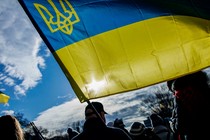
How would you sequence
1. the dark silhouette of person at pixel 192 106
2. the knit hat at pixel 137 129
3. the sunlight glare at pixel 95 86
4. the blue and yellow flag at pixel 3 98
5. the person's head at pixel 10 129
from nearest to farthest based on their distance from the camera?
the person's head at pixel 10 129 → the sunlight glare at pixel 95 86 → the dark silhouette of person at pixel 192 106 → the knit hat at pixel 137 129 → the blue and yellow flag at pixel 3 98

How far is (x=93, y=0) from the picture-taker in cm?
385

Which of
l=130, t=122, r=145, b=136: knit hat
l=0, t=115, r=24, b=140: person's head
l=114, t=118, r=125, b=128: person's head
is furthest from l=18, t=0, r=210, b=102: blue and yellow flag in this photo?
l=114, t=118, r=125, b=128: person's head

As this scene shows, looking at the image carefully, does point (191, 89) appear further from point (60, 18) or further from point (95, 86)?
point (60, 18)

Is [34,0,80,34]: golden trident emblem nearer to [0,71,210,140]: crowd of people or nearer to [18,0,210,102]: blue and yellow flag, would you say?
[18,0,210,102]: blue and yellow flag

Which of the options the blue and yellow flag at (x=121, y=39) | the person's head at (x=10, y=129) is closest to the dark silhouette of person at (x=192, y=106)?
the blue and yellow flag at (x=121, y=39)

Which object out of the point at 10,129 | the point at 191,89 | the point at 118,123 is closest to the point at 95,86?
the point at 10,129

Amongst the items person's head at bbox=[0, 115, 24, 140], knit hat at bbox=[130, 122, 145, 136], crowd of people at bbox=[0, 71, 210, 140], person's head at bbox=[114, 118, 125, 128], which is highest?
person's head at bbox=[0, 115, 24, 140]

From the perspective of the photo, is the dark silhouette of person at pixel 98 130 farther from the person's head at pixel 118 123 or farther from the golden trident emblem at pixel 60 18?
the person's head at pixel 118 123

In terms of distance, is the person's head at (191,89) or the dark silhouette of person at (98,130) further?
the dark silhouette of person at (98,130)

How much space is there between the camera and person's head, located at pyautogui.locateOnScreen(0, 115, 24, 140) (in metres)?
2.81

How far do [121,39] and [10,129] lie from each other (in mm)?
1725

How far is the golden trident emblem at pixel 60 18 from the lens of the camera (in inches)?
145

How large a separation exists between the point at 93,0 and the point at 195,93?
172 cm

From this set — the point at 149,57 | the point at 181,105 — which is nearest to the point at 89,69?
the point at 149,57
